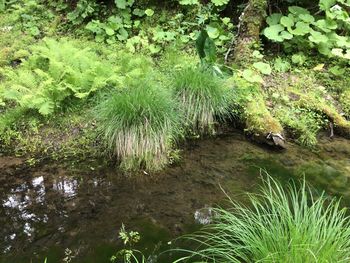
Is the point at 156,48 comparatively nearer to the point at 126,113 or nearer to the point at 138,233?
the point at 126,113

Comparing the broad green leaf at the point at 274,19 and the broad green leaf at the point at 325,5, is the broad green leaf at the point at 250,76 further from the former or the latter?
the broad green leaf at the point at 325,5

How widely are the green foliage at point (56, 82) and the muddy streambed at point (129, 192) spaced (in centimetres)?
96

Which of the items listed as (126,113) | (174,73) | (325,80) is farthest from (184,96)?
(325,80)

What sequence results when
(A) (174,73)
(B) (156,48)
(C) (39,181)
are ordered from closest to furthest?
(C) (39,181) → (A) (174,73) → (B) (156,48)

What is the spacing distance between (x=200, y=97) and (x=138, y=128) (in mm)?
1101

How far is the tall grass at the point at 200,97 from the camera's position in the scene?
5.90 m

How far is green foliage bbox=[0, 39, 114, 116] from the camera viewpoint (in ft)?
19.5

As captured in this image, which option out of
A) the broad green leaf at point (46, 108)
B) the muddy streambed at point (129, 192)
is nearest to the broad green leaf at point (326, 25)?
the muddy streambed at point (129, 192)

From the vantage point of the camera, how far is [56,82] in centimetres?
614

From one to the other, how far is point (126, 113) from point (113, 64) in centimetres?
207

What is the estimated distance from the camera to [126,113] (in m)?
5.31

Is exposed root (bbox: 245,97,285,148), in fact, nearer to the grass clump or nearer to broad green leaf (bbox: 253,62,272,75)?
broad green leaf (bbox: 253,62,272,75)

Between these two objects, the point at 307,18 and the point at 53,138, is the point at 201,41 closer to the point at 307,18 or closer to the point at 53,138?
the point at 307,18

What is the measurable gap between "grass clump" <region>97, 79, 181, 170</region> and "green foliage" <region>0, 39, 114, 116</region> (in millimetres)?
712
